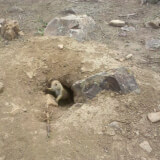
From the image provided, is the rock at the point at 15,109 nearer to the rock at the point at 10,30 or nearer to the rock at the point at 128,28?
the rock at the point at 10,30

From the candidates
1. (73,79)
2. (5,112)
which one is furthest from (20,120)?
(73,79)

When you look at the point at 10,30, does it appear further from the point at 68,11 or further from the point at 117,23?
the point at 117,23

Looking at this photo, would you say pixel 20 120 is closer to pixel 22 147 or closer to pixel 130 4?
pixel 22 147

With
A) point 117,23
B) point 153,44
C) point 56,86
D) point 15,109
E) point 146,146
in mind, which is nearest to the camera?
point 146,146

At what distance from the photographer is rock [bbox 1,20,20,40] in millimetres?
4824

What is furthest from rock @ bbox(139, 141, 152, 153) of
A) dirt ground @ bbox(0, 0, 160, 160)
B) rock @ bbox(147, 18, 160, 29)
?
rock @ bbox(147, 18, 160, 29)

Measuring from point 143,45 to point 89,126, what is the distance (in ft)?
7.88

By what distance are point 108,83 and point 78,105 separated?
517mm

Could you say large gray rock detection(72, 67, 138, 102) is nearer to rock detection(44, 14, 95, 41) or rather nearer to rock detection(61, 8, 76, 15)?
rock detection(44, 14, 95, 41)

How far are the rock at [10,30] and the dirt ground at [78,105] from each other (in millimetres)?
123

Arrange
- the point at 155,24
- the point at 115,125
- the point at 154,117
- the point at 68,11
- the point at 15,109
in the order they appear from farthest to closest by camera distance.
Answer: the point at 68,11, the point at 155,24, the point at 15,109, the point at 154,117, the point at 115,125

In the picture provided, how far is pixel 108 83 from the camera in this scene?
3477 millimetres

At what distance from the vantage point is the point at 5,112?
325cm

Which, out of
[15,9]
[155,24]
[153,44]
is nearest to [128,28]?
[155,24]
